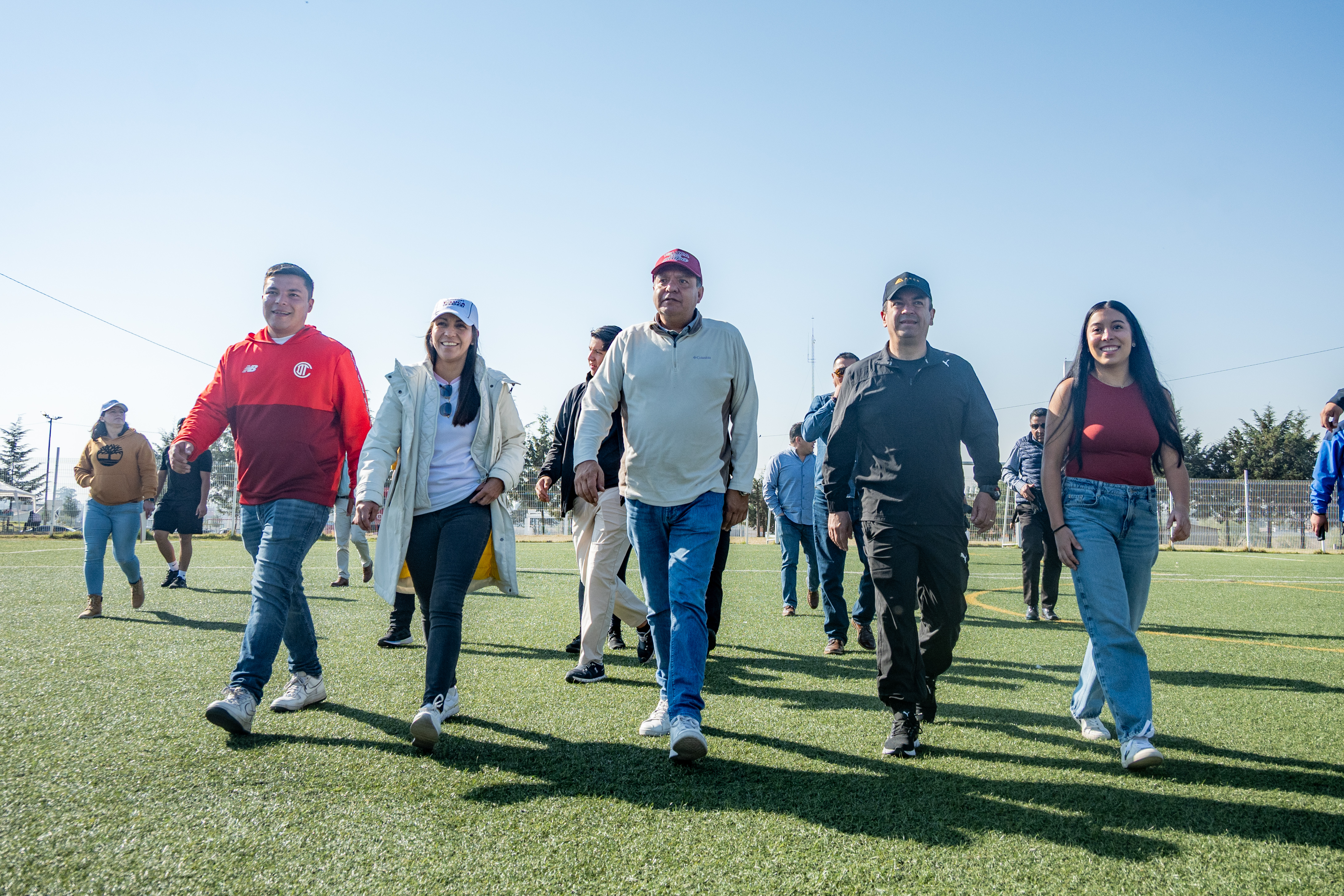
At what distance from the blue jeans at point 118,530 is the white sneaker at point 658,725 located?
5.96 metres

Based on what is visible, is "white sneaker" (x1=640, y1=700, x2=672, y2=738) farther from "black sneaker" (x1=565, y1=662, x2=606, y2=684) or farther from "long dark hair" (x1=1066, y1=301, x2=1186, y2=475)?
"long dark hair" (x1=1066, y1=301, x2=1186, y2=475)

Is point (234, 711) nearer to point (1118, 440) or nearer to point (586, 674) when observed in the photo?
point (586, 674)

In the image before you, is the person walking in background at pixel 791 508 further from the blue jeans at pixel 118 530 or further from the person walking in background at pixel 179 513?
the person walking in background at pixel 179 513

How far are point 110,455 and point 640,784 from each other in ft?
23.9

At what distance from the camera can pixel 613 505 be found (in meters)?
4.96

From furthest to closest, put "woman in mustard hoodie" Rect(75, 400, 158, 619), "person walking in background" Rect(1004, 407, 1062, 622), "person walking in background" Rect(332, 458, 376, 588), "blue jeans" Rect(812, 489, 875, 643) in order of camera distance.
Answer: "person walking in background" Rect(332, 458, 376, 588) → "person walking in background" Rect(1004, 407, 1062, 622) → "woman in mustard hoodie" Rect(75, 400, 158, 619) → "blue jeans" Rect(812, 489, 875, 643)

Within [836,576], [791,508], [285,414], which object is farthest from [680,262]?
[791,508]

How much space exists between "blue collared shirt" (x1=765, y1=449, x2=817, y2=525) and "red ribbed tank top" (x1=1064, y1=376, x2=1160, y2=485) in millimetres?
3716

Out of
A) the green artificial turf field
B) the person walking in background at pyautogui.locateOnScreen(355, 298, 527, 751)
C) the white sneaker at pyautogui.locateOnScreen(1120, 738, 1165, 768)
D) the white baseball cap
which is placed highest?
Answer: the white baseball cap

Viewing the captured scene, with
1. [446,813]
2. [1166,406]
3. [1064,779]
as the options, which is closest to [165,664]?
[446,813]

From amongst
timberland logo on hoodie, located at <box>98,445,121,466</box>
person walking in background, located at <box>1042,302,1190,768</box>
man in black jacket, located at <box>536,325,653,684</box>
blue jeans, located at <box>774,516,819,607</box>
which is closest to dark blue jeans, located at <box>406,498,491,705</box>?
man in black jacket, located at <box>536,325,653,684</box>

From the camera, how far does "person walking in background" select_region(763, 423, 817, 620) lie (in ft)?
25.0

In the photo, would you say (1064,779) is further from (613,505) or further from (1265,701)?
(613,505)

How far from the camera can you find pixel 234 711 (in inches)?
135
